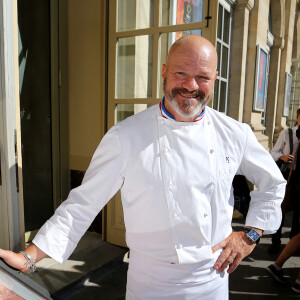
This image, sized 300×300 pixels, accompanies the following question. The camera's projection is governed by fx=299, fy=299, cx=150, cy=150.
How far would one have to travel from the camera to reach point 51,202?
327cm

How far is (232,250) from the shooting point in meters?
1.30

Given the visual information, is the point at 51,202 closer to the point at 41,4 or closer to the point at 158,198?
the point at 41,4

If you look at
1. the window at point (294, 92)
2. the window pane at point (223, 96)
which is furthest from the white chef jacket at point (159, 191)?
the window at point (294, 92)

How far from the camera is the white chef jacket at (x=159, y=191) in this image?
3.85 feet

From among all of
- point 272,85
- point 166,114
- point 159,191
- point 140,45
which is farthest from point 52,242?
point 272,85

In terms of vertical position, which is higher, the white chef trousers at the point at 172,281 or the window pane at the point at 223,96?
the window pane at the point at 223,96

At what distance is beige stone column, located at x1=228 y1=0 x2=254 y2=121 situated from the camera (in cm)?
506

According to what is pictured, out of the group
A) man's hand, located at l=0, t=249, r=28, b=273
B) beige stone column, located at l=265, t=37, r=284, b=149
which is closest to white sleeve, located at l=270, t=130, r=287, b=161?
man's hand, located at l=0, t=249, r=28, b=273

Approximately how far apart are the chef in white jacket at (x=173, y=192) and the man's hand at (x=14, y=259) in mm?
107

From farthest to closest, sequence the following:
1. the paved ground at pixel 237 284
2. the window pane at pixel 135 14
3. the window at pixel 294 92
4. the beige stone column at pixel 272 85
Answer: the window at pixel 294 92, the beige stone column at pixel 272 85, the window pane at pixel 135 14, the paved ground at pixel 237 284

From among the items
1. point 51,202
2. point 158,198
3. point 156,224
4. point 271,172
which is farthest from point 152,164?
point 51,202

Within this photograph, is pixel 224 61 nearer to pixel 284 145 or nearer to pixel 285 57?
pixel 284 145

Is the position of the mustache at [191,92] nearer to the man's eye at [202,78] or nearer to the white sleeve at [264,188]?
the man's eye at [202,78]

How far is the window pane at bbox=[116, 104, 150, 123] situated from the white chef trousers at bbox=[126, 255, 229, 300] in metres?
1.93
